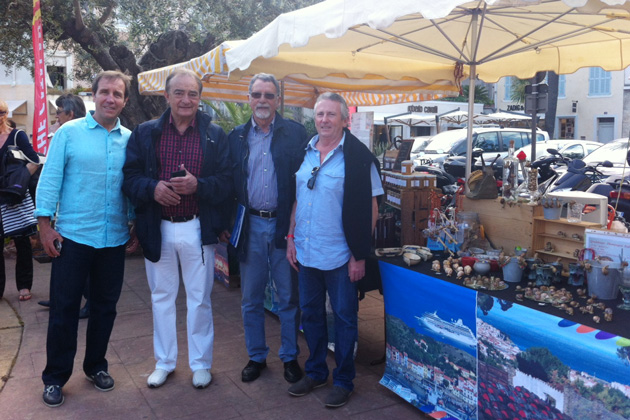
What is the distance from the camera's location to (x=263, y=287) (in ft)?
11.6

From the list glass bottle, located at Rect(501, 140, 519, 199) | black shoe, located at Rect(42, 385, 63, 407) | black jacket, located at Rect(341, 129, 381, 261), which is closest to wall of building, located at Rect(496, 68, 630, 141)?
glass bottle, located at Rect(501, 140, 519, 199)

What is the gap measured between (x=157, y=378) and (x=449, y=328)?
1758 millimetres

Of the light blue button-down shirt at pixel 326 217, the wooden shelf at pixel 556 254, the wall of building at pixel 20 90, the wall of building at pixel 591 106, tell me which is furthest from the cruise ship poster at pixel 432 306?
the wall of building at pixel 20 90

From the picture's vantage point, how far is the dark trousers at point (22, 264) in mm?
5305

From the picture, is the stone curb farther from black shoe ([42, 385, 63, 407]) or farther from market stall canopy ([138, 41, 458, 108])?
market stall canopy ([138, 41, 458, 108])

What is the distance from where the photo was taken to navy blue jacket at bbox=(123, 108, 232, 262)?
3170 mm

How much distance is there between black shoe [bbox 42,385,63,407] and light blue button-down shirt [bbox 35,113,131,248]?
85 cm

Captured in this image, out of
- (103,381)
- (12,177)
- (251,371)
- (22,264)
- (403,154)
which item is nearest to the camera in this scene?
(103,381)

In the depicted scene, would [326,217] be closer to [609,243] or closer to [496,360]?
[496,360]

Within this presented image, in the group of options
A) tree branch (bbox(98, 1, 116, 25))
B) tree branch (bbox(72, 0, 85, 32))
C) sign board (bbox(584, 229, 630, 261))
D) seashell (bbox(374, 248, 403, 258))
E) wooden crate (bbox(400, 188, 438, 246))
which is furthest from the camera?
tree branch (bbox(98, 1, 116, 25))

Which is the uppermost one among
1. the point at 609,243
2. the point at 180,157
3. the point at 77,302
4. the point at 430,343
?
the point at 180,157

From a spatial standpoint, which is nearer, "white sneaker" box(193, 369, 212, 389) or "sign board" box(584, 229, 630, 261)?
"sign board" box(584, 229, 630, 261)

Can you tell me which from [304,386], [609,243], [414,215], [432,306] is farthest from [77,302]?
[609,243]

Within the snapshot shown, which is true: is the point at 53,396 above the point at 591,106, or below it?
below
